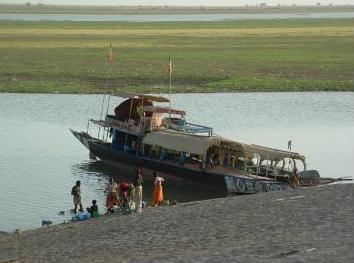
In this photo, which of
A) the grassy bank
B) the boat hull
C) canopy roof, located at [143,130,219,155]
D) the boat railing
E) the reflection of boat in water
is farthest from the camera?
the grassy bank

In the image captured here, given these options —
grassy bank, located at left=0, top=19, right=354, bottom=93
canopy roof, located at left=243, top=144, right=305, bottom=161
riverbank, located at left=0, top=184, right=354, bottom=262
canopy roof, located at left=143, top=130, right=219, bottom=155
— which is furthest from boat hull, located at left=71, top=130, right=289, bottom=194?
grassy bank, located at left=0, top=19, right=354, bottom=93

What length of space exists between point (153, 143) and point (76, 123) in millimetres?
13906

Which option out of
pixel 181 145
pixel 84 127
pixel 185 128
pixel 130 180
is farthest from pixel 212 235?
pixel 84 127

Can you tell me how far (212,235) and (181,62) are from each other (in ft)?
193

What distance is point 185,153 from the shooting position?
111 feet

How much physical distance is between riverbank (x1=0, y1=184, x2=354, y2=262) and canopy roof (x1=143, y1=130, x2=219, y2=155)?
6.45 metres

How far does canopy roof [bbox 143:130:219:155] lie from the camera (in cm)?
3244

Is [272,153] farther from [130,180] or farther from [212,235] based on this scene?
[212,235]

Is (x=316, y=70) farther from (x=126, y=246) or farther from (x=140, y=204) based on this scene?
(x=126, y=246)

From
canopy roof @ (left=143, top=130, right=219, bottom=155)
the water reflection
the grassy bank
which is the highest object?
the grassy bank

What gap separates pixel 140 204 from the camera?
25641 millimetres

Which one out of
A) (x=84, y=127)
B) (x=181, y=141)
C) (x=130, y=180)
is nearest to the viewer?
(x=181, y=141)

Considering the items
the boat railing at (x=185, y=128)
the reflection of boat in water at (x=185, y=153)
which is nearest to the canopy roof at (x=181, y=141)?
the reflection of boat in water at (x=185, y=153)

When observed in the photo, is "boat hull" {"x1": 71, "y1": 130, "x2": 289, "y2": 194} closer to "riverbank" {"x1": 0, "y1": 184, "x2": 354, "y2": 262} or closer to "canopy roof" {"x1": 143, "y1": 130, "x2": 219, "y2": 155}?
"canopy roof" {"x1": 143, "y1": 130, "x2": 219, "y2": 155}
